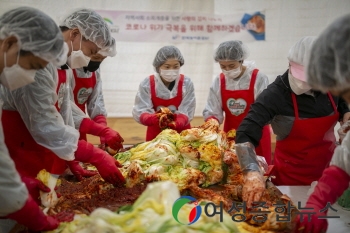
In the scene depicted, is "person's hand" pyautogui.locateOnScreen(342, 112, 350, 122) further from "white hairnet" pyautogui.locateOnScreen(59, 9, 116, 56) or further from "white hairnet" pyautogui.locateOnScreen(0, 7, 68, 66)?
"white hairnet" pyautogui.locateOnScreen(0, 7, 68, 66)

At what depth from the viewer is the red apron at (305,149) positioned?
2.62 meters

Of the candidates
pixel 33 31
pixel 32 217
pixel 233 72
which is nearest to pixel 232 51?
pixel 233 72

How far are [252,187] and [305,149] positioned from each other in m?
0.82

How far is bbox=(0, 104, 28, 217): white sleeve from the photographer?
4.88 feet

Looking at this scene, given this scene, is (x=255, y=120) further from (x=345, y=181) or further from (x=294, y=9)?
(x=294, y=9)

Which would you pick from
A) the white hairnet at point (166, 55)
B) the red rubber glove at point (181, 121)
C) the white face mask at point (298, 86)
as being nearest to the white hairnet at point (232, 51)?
the white hairnet at point (166, 55)

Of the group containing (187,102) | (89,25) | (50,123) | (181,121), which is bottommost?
(181,121)

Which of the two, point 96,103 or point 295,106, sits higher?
point 295,106

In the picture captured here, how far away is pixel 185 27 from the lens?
6.28 meters

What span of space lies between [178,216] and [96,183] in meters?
0.88

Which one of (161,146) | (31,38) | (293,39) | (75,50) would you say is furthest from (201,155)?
(293,39)

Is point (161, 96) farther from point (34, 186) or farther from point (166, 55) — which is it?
point (34, 186)

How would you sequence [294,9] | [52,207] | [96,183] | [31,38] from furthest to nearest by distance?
[294,9]
[96,183]
[52,207]
[31,38]

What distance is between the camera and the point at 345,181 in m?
1.83
